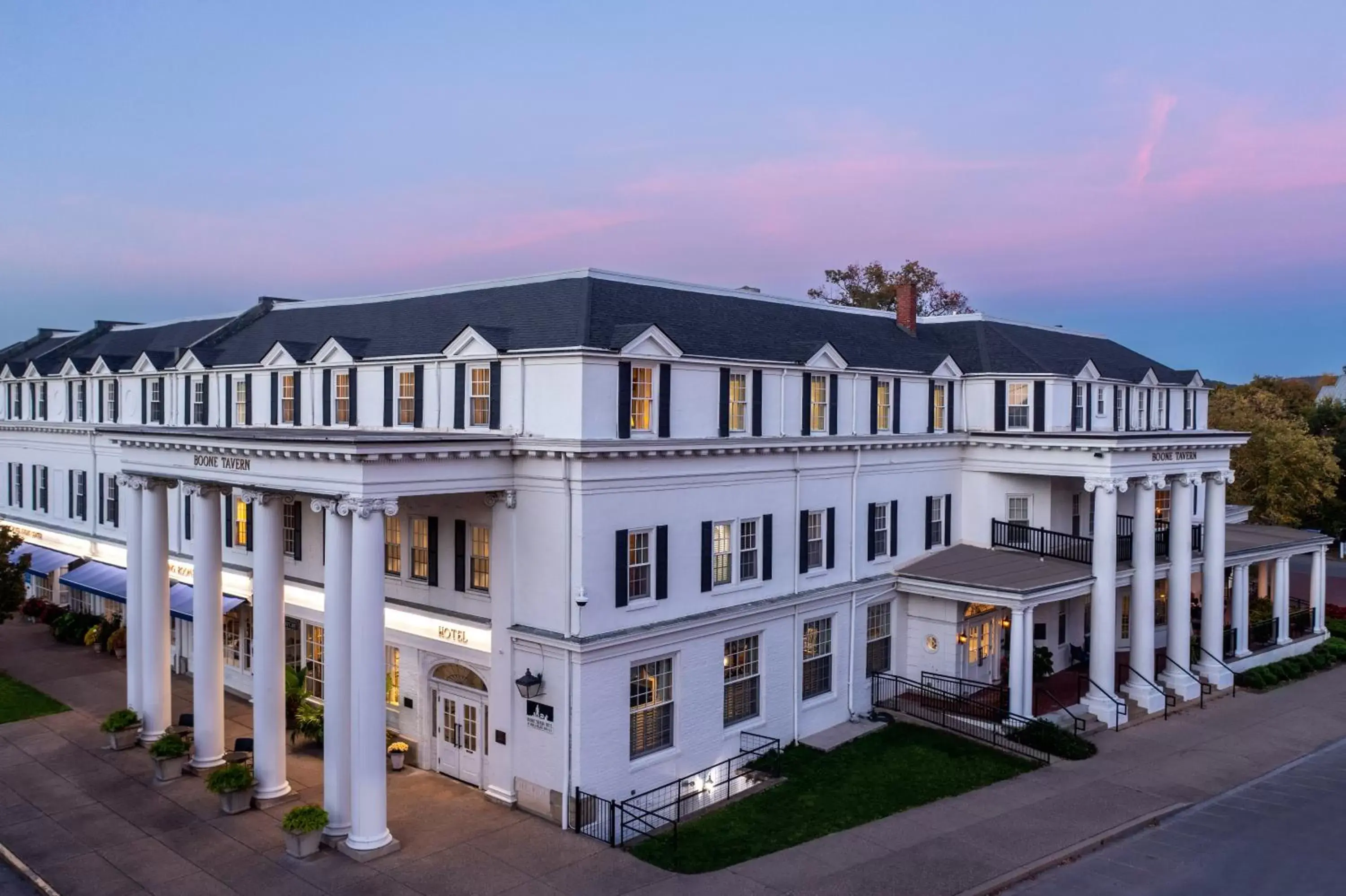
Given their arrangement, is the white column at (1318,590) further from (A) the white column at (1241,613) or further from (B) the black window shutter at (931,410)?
(B) the black window shutter at (931,410)

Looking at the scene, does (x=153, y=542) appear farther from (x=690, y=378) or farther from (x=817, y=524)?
(x=817, y=524)

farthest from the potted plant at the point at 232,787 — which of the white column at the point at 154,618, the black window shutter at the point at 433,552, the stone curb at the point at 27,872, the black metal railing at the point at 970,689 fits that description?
the black metal railing at the point at 970,689

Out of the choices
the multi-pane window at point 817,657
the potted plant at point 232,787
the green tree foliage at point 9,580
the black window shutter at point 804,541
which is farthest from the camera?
the green tree foliage at point 9,580

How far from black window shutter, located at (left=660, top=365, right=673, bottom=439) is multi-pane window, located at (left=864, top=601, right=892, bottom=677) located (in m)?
9.45

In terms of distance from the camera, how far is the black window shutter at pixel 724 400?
23781 mm

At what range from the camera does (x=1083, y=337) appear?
39.8 meters

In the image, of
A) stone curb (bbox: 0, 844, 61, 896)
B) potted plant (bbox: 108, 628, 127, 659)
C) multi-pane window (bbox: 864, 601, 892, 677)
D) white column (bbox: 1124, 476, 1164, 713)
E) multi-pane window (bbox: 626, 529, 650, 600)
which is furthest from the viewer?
potted plant (bbox: 108, 628, 127, 659)

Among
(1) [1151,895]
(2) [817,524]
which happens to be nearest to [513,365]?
(2) [817,524]

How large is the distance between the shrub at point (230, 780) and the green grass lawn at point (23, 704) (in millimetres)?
10292

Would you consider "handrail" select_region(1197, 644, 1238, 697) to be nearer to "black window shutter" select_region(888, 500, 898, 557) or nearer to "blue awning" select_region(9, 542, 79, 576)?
"black window shutter" select_region(888, 500, 898, 557)

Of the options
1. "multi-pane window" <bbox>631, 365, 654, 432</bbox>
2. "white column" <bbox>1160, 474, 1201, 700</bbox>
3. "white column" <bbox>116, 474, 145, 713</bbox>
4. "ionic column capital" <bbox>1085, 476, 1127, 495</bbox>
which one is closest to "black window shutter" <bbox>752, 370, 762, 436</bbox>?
"multi-pane window" <bbox>631, 365, 654, 432</bbox>

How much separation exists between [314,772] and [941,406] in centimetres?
2044

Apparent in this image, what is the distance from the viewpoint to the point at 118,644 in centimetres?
3419

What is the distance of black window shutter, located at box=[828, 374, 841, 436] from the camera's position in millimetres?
26891
